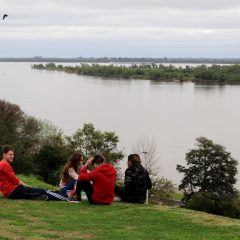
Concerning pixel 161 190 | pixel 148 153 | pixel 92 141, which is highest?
pixel 92 141

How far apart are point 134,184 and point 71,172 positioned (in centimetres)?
119

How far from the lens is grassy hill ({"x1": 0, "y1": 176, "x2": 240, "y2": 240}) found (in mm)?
6395

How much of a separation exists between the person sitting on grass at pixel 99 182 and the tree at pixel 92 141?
24.2 meters

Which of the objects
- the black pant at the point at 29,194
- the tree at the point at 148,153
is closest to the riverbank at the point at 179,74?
the tree at the point at 148,153

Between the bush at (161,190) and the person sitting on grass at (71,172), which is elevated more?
the person sitting on grass at (71,172)

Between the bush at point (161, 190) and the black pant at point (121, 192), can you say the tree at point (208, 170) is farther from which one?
the black pant at point (121, 192)

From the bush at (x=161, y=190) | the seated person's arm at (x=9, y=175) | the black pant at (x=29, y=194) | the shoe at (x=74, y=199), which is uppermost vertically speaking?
the seated person's arm at (x=9, y=175)

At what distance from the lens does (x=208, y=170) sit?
32281 millimetres

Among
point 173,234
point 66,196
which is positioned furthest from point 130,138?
point 173,234

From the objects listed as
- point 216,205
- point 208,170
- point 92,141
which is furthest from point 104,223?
point 92,141

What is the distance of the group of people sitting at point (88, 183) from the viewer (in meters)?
8.85

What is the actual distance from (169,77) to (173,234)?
111563mm

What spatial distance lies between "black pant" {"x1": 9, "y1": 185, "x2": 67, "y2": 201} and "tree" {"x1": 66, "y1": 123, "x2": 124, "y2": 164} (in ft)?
78.4

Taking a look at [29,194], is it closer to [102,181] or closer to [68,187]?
[68,187]
